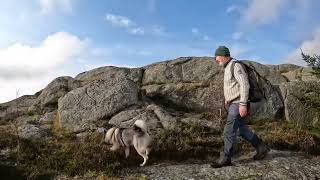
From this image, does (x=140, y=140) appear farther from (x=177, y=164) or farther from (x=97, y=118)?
(x=97, y=118)

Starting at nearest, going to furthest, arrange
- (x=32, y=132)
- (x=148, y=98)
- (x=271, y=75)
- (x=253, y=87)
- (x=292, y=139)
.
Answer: (x=253, y=87) → (x=292, y=139) → (x=32, y=132) → (x=148, y=98) → (x=271, y=75)

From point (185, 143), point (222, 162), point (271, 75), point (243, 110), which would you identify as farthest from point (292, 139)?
point (271, 75)

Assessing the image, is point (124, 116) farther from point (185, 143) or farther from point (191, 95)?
point (191, 95)

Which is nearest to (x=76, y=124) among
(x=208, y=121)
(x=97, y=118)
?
(x=97, y=118)

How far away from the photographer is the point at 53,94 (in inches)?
783

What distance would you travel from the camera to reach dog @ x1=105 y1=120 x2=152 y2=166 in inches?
464

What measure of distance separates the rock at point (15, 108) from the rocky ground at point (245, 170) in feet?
29.7

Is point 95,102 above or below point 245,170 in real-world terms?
above

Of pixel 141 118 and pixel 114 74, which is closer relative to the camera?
pixel 141 118

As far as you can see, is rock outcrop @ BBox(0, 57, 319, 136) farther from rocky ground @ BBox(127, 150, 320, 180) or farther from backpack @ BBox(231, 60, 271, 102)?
backpack @ BBox(231, 60, 271, 102)

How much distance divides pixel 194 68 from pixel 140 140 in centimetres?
1036

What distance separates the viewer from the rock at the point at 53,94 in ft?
63.6

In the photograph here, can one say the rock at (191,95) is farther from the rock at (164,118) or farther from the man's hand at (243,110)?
the man's hand at (243,110)

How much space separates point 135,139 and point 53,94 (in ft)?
29.8
